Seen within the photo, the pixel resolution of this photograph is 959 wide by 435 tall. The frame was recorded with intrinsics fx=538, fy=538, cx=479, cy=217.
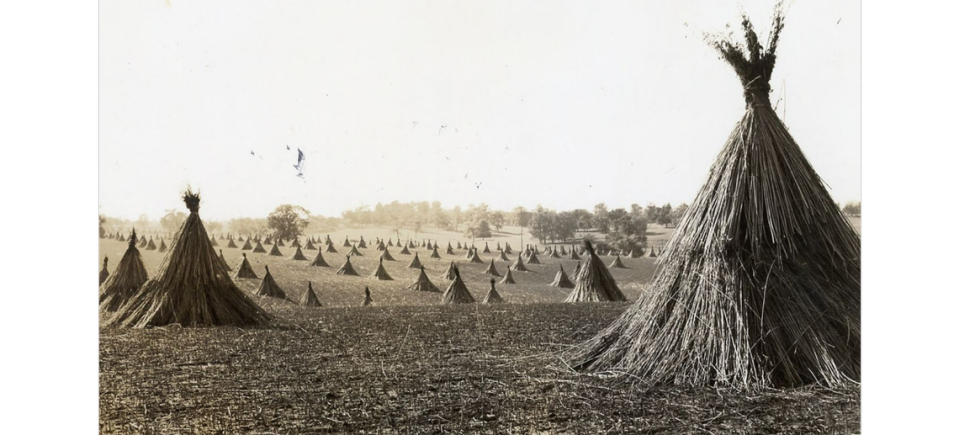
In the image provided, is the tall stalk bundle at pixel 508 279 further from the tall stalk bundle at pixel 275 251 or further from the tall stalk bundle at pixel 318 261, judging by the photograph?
the tall stalk bundle at pixel 275 251

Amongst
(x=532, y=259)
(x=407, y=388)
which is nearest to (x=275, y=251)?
(x=532, y=259)

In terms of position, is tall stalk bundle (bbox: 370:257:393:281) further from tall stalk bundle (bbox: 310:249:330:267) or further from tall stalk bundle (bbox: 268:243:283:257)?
tall stalk bundle (bbox: 268:243:283:257)

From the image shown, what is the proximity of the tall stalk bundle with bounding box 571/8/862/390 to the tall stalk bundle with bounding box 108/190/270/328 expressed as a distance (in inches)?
286

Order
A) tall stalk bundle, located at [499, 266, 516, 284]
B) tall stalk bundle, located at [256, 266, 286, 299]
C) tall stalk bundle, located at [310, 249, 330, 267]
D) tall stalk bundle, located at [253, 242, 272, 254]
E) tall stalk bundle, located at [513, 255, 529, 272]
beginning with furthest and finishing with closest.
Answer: tall stalk bundle, located at [253, 242, 272, 254]
tall stalk bundle, located at [513, 255, 529, 272]
tall stalk bundle, located at [499, 266, 516, 284]
tall stalk bundle, located at [310, 249, 330, 267]
tall stalk bundle, located at [256, 266, 286, 299]

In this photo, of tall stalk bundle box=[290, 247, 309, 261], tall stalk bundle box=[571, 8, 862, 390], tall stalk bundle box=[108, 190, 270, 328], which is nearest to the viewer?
tall stalk bundle box=[571, 8, 862, 390]

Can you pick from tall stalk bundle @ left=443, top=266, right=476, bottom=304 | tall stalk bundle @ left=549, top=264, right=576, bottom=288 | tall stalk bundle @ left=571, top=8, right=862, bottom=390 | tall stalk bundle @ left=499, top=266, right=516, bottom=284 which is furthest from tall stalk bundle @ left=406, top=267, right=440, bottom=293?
tall stalk bundle @ left=571, top=8, right=862, bottom=390

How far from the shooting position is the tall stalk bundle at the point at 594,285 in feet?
46.5

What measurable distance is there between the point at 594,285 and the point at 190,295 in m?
9.43

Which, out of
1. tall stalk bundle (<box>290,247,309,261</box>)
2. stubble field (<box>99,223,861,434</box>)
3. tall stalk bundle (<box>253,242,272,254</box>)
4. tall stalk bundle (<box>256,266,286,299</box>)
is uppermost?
tall stalk bundle (<box>253,242,272,254</box>)

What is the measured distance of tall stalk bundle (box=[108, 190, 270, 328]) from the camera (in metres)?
9.45

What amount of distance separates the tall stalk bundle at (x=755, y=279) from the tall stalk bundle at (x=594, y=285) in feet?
28.6

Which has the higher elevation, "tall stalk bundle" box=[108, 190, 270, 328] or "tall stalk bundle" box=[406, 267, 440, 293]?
"tall stalk bundle" box=[108, 190, 270, 328]

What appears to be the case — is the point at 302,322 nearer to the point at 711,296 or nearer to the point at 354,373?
the point at 354,373
